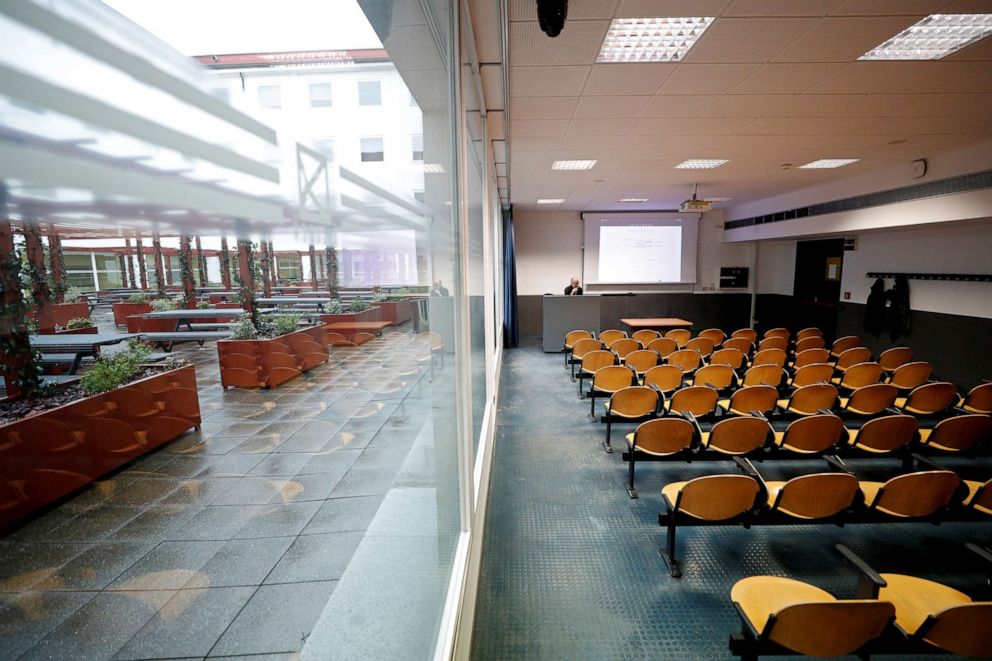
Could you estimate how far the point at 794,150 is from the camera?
5734 mm

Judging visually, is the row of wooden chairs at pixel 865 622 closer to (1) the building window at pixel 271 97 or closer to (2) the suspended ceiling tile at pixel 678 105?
(1) the building window at pixel 271 97

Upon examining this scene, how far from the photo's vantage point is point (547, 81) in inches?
138

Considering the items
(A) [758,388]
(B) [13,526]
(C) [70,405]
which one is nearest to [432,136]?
(C) [70,405]

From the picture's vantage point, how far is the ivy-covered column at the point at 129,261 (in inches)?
29.9

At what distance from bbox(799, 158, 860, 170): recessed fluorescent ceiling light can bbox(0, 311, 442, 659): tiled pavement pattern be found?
705cm

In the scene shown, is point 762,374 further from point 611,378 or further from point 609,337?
point 609,337

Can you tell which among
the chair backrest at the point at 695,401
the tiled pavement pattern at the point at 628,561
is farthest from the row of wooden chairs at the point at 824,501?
the chair backrest at the point at 695,401

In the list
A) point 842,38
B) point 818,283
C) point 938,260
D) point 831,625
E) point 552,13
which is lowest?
point 831,625

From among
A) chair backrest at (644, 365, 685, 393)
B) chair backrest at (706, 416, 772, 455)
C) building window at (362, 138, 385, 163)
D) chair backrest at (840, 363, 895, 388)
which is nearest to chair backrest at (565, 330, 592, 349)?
chair backrest at (644, 365, 685, 393)

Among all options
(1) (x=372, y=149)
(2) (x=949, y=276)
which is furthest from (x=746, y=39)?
(2) (x=949, y=276)

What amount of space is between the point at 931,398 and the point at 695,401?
2.47m

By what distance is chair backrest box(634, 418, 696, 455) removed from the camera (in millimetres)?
3475

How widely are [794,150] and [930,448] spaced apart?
4.03 m

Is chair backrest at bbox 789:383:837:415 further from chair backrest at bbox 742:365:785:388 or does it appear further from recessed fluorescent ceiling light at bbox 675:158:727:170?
recessed fluorescent ceiling light at bbox 675:158:727:170
